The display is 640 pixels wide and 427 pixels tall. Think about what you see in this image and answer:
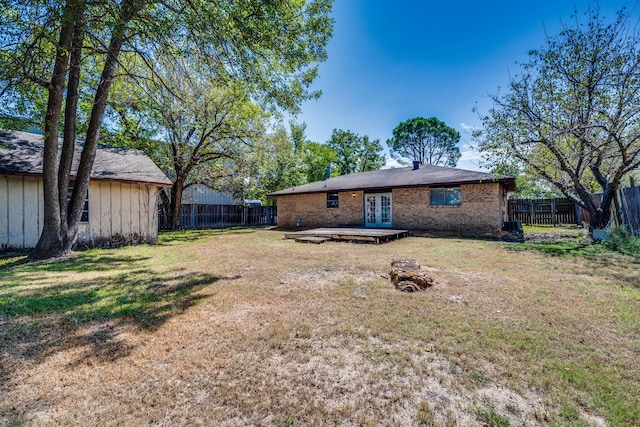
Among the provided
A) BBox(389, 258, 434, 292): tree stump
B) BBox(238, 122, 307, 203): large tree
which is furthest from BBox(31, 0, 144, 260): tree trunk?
BBox(238, 122, 307, 203): large tree

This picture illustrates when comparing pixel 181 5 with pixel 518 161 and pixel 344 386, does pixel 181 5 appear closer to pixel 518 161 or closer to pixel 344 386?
pixel 344 386

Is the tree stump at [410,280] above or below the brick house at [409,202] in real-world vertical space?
below

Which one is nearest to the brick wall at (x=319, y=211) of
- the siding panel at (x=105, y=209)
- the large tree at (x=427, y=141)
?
the siding panel at (x=105, y=209)

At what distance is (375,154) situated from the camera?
36.2m

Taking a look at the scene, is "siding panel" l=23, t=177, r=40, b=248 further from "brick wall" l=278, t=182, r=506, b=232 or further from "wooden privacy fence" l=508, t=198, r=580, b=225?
"wooden privacy fence" l=508, t=198, r=580, b=225

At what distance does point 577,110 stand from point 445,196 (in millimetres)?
5394

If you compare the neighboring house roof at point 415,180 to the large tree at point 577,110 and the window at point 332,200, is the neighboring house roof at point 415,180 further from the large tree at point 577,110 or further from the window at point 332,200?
the large tree at point 577,110

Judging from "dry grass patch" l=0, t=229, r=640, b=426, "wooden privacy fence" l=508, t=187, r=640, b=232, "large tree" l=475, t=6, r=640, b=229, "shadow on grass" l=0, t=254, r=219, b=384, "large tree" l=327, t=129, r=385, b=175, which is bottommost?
"dry grass patch" l=0, t=229, r=640, b=426

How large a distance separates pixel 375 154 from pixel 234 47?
31013 mm

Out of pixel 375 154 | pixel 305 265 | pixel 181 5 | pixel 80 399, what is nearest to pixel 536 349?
pixel 80 399

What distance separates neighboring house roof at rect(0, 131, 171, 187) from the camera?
8.04 metres

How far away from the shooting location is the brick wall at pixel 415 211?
39.8ft

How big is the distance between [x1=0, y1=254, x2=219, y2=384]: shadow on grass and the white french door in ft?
36.1

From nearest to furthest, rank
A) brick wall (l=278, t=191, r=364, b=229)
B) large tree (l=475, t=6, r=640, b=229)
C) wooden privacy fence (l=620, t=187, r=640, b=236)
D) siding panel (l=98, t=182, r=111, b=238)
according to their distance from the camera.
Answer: large tree (l=475, t=6, r=640, b=229) < wooden privacy fence (l=620, t=187, r=640, b=236) < siding panel (l=98, t=182, r=111, b=238) < brick wall (l=278, t=191, r=364, b=229)
